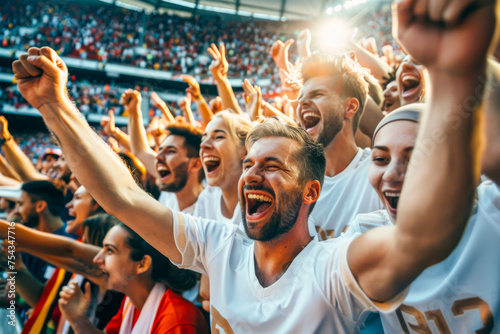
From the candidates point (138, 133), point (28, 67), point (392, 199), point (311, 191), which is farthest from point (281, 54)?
point (28, 67)

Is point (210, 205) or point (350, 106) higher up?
point (350, 106)

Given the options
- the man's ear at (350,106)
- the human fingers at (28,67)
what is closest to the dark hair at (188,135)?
the man's ear at (350,106)

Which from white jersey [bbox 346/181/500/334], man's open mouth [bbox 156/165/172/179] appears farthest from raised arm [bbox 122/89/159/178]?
white jersey [bbox 346/181/500/334]

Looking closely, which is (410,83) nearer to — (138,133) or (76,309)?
(76,309)

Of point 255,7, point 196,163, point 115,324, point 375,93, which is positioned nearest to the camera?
point 115,324

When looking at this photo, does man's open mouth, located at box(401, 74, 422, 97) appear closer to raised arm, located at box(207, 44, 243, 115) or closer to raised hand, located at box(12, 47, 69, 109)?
raised arm, located at box(207, 44, 243, 115)

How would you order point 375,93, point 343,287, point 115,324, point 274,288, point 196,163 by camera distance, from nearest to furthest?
point 343,287 < point 274,288 < point 115,324 < point 375,93 < point 196,163

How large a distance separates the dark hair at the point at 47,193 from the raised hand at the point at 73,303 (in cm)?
132

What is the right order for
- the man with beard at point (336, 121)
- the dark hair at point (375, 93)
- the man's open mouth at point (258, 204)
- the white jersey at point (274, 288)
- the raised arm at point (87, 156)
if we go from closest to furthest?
1. the white jersey at point (274, 288)
2. the raised arm at point (87, 156)
3. the man's open mouth at point (258, 204)
4. the man with beard at point (336, 121)
5. the dark hair at point (375, 93)

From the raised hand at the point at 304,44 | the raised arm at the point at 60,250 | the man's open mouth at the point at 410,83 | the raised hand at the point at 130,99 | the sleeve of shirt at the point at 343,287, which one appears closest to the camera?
the sleeve of shirt at the point at 343,287

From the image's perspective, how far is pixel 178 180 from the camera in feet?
10.5

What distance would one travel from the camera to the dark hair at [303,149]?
1548 mm

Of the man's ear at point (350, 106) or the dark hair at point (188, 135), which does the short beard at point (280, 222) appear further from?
the dark hair at point (188, 135)

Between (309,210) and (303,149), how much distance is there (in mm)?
256
